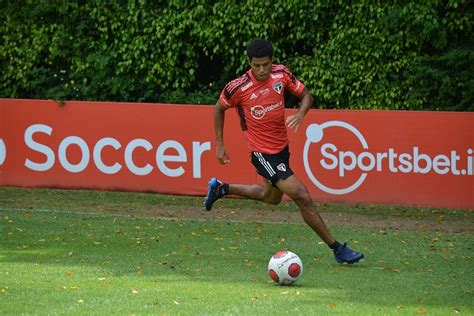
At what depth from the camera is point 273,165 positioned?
11.6 metres

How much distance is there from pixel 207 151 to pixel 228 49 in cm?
333

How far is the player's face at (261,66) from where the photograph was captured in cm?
1145

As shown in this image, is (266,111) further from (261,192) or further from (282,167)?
(261,192)

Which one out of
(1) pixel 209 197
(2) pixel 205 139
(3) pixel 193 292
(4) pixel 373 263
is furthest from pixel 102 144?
(3) pixel 193 292

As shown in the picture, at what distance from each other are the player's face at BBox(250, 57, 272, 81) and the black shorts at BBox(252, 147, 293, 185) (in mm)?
798

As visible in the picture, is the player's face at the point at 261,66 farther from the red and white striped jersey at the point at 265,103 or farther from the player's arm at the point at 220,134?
the player's arm at the point at 220,134

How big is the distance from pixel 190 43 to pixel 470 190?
267 inches

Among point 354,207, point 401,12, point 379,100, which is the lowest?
point 354,207

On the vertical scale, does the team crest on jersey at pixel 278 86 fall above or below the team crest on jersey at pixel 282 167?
above

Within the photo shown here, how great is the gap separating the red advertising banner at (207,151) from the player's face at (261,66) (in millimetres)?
6396

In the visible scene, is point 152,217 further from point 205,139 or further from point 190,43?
point 190,43

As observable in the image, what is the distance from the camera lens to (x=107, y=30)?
22.1m

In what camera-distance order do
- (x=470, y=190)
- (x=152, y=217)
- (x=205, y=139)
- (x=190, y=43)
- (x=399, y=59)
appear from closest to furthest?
(x=152, y=217), (x=470, y=190), (x=205, y=139), (x=399, y=59), (x=190, y=43)

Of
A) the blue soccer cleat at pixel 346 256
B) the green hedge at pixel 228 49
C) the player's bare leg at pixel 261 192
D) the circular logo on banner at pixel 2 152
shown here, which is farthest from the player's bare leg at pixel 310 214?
Result: the circular logo on banner at pixel 2 152
